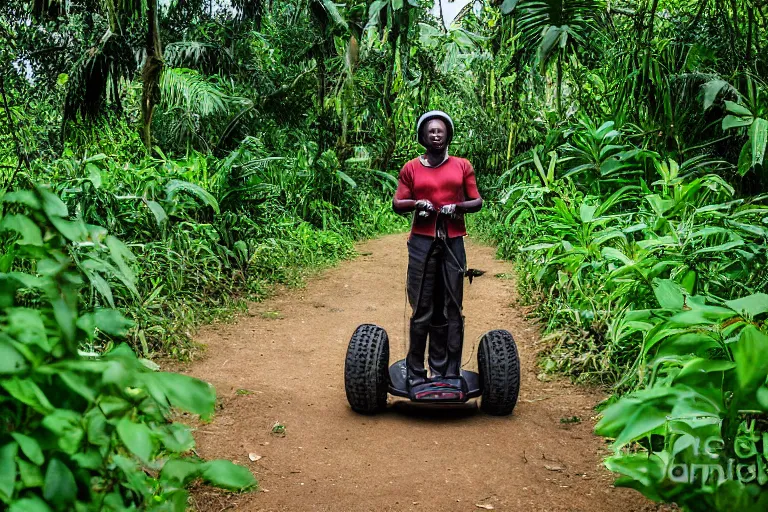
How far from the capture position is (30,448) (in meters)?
1.55

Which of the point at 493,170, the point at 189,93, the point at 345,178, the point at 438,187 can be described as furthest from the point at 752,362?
the point at 493,170

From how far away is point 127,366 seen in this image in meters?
1.63

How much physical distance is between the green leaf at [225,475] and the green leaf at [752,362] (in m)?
1.37

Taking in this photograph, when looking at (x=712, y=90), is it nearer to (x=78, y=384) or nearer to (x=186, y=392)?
(x=186, y=392)

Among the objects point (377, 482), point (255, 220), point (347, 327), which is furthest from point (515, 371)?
point (255, 220)

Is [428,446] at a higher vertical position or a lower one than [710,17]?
lower

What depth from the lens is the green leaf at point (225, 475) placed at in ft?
5.62

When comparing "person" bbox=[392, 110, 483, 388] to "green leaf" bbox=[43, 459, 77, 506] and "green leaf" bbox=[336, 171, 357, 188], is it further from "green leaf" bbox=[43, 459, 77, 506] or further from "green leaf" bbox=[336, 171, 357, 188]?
"green leaf" bbox=[336, 171, 357, 188]

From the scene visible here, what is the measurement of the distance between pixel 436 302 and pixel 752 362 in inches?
99.6

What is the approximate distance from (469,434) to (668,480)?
199 cm

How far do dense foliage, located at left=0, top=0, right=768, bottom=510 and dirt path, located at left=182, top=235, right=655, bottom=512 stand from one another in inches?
12.9

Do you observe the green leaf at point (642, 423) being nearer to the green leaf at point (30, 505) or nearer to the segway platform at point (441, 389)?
the green leaf at point (30, 505)

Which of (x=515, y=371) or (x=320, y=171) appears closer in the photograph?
(x=515, y=371)

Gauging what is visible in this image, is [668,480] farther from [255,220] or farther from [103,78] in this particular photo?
[103,78]
